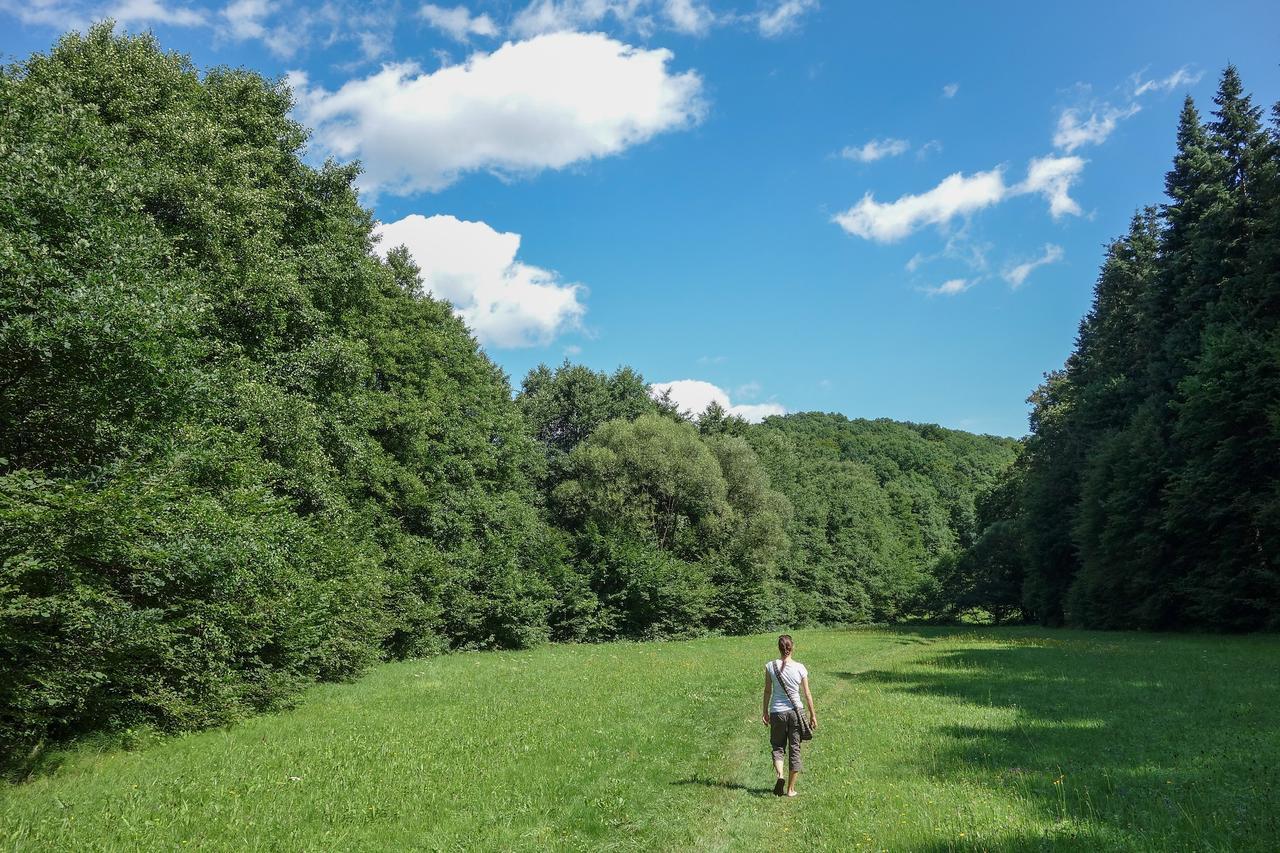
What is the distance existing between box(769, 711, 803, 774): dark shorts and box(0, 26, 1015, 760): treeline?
427 inches

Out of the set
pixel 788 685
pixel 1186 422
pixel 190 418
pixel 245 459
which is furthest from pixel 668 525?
pixel 788 685

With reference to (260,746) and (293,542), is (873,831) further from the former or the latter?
(293,542)

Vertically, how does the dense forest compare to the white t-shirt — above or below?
above

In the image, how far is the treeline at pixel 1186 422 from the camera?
1168 inches

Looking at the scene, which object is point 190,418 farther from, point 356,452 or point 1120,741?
point 1120,741

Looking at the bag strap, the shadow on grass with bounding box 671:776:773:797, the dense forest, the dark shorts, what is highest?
the dense forest

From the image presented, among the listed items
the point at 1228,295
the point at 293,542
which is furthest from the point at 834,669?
the point at 1228,295

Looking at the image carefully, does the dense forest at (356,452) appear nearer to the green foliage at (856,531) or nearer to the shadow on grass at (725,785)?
the green foliage at (856,531)

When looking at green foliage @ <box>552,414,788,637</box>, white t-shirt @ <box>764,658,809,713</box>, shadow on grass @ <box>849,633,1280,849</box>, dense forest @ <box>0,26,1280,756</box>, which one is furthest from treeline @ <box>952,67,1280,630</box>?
white t-shirt @ <box>764,658,809,713</box>

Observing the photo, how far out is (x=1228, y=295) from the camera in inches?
1309

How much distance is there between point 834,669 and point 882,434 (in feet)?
408

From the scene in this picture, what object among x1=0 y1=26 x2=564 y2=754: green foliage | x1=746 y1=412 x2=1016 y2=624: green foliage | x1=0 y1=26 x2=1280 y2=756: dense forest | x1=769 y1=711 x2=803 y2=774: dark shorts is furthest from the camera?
x1=746 y1=412 x2=1016 y2=624: green foliage

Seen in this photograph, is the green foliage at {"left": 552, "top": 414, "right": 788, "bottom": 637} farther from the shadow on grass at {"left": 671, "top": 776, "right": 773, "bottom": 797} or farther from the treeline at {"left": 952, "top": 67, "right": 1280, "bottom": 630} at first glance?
the shadow on grass at {"left": 671, "top": 776, "right": 773, "bottom": 797}

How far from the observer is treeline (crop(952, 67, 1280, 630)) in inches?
Result: 1168
